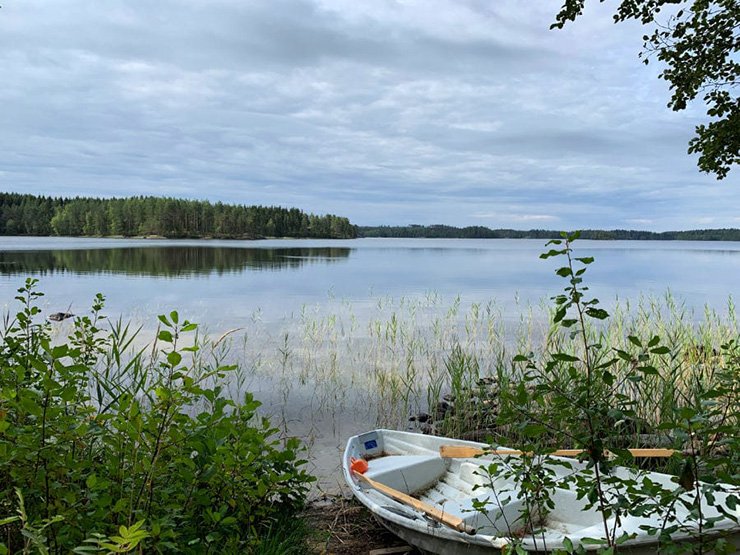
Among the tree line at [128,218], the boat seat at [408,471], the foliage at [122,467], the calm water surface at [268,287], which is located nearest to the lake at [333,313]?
the calm water surface at [268,287]

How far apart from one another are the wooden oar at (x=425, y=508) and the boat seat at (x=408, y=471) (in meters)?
0.21

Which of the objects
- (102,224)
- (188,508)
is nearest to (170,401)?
(188,508)

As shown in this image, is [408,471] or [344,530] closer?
[344,530]

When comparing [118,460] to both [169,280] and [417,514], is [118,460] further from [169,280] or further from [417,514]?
[169,280]

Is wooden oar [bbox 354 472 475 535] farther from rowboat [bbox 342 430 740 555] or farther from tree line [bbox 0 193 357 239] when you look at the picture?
tree line [bbox 0 193 357 239]

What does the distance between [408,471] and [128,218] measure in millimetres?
112958

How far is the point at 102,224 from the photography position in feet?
346

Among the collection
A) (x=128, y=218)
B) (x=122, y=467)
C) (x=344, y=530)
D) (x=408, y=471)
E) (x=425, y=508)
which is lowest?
(x=344, y=530)

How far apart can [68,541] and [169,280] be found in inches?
1049

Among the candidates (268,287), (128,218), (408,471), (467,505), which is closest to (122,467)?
(467,505)

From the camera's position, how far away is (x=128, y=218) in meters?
105

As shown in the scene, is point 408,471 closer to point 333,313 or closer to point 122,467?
point 122,467

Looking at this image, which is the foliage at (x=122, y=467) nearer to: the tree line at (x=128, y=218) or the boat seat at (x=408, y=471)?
the boat seat at (x=408, y=471)

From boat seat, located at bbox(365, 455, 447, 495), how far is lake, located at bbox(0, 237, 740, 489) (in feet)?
4.25
